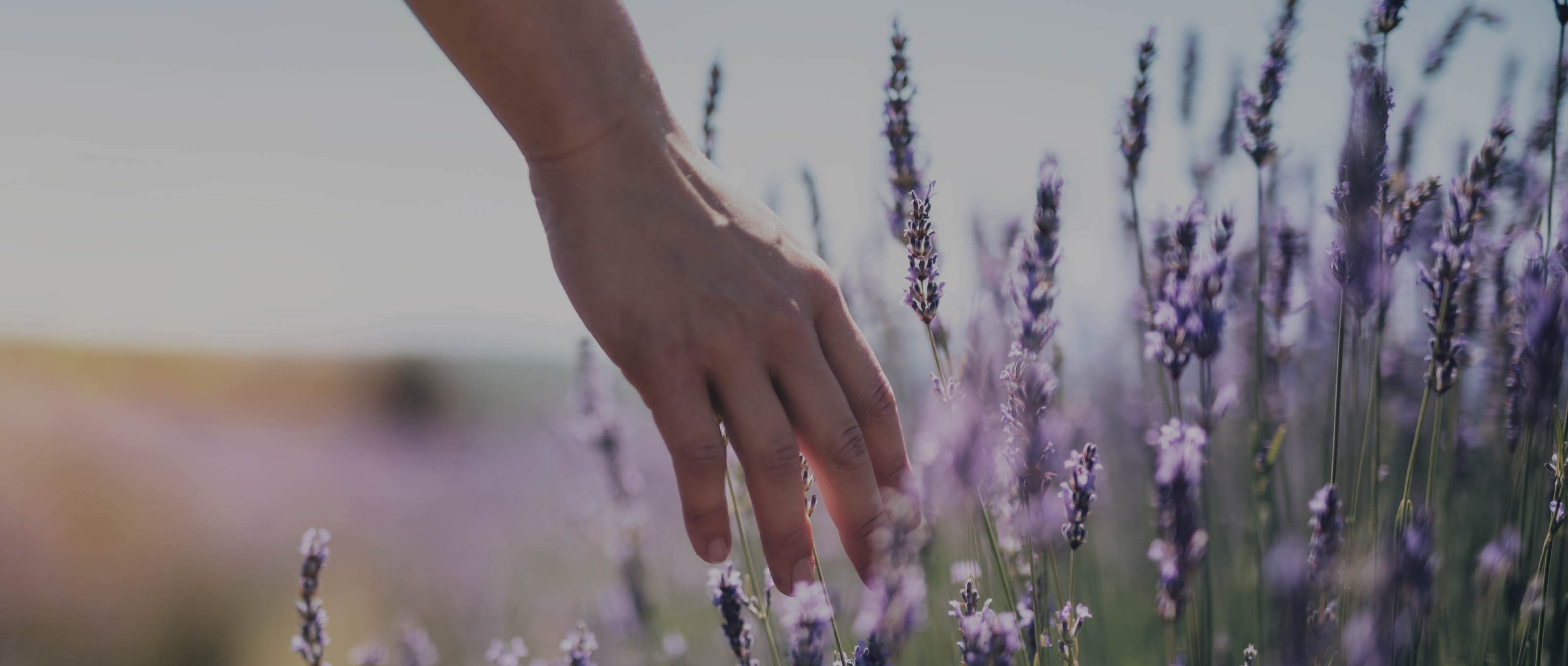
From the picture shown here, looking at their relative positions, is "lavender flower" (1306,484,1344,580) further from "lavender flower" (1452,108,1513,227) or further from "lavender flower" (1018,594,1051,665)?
"lavender flower" (1452,108,1513,227)

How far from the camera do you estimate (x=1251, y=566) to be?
203 cm

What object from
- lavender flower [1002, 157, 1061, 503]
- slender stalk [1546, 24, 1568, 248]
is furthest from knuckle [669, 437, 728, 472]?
slender stalk [1546, 24, 1568, 248]

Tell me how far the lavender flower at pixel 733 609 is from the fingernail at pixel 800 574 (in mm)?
151

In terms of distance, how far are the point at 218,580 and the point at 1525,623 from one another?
24.3 feet

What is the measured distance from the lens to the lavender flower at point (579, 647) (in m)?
1.33

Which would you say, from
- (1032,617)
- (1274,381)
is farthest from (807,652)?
(1274,381)

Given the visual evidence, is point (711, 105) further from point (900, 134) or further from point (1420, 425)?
point (1420, 425)

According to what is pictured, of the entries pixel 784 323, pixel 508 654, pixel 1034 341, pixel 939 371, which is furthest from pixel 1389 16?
pixel 508 654

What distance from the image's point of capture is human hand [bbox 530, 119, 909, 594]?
3.35 feet

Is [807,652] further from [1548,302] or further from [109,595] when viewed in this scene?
[109,595]

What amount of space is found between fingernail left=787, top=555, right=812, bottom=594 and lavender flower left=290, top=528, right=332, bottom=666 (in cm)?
76

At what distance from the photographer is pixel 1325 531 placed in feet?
3.68

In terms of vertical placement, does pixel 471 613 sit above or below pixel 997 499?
below

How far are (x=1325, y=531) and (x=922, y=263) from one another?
2.28 ft
